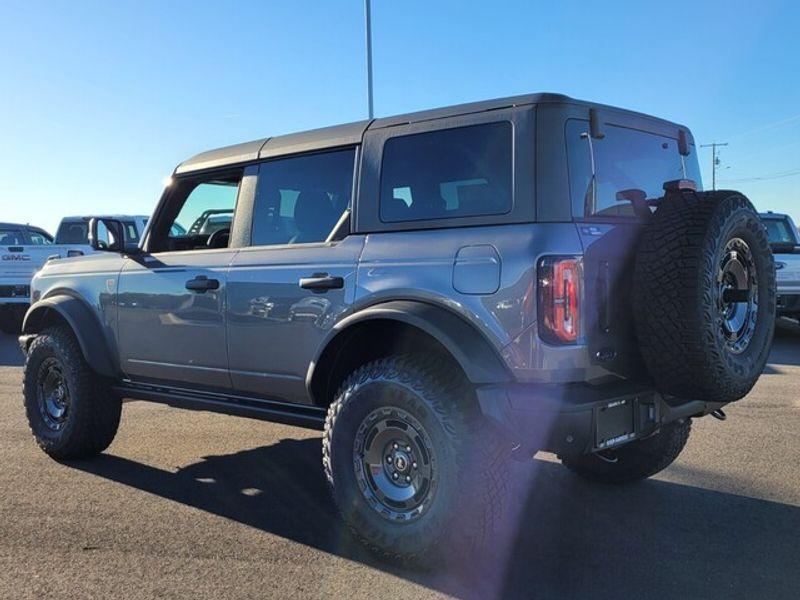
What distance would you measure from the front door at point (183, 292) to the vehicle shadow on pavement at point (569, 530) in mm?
714

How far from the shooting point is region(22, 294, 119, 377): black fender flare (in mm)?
4906

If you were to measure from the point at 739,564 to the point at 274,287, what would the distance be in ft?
8.65

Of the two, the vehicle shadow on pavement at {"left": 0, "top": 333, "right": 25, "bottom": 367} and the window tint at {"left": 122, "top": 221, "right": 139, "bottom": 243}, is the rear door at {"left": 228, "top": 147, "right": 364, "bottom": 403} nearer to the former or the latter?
the vehicle shadow on pavement at {"left": 0, "top": 333, "right": 25, "bottom": 367}

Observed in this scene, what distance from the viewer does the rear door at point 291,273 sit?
12.1 feet

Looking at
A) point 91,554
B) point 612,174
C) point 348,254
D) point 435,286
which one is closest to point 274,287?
point 348,254

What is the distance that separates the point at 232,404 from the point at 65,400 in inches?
65.9

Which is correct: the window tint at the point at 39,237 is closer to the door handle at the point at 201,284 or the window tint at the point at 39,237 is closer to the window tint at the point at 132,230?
the window tint at the point at 132,230

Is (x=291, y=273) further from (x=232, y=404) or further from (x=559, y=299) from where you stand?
(x=559, y=299)

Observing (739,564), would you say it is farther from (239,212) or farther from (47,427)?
(47,427)

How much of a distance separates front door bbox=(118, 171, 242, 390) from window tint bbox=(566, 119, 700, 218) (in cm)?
205

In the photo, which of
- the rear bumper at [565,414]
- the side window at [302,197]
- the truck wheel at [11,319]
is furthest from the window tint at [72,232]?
the rear bumper at [565,414]

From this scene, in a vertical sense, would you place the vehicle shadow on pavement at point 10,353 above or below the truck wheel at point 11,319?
below

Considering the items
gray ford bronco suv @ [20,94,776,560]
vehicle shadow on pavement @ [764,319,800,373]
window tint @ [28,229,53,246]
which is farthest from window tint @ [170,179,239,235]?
window tint @ [28,229,53,246]

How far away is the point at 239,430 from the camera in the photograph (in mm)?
6090
